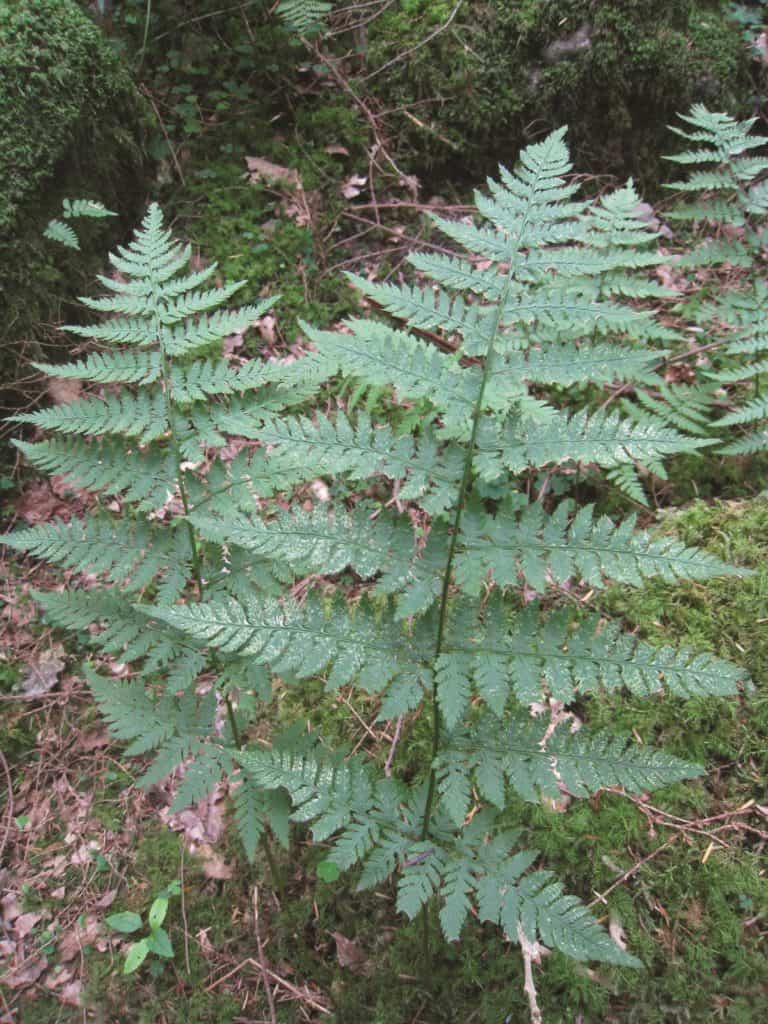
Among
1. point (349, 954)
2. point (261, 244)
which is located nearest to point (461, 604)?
point (349, 954)

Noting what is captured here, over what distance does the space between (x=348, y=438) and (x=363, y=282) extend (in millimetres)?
586

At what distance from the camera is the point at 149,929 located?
271cm

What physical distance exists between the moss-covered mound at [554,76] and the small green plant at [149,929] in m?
4.93

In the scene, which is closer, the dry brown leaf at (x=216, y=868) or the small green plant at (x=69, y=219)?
the dry brown leaf at (x=216, y=868)

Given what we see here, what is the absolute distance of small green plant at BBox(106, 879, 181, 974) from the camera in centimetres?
258

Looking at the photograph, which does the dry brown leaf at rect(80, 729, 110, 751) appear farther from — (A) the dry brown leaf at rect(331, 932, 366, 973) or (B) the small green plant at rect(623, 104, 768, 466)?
(B) the small green plant at rect(623, 104, 768, 466)

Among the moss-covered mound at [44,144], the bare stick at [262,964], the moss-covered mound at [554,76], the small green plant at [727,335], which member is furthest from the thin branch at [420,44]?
the bare stick at [262,964]

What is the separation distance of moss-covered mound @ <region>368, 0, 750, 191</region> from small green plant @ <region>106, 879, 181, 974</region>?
4926mm

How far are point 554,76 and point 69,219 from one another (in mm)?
3467

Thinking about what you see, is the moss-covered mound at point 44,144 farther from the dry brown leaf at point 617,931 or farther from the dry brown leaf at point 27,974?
the dry brown leaf at point 617,931

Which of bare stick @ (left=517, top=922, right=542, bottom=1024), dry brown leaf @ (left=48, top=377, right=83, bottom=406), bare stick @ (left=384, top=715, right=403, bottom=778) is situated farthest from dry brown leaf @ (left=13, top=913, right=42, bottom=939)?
dry brown leaf @ (left=48, top=377, right=83, bottom=406)

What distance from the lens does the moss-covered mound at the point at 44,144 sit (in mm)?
3938

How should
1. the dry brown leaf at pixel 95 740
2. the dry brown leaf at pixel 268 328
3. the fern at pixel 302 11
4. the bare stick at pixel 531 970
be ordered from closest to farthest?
the bare stick at pixel 531 970 → the dry brown leaf at pixel 95 740 → the dry brown leaf at pixel 268 328 → the fern at pixel 302 11

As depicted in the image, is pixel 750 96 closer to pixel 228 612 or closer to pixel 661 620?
pixel 661 620
